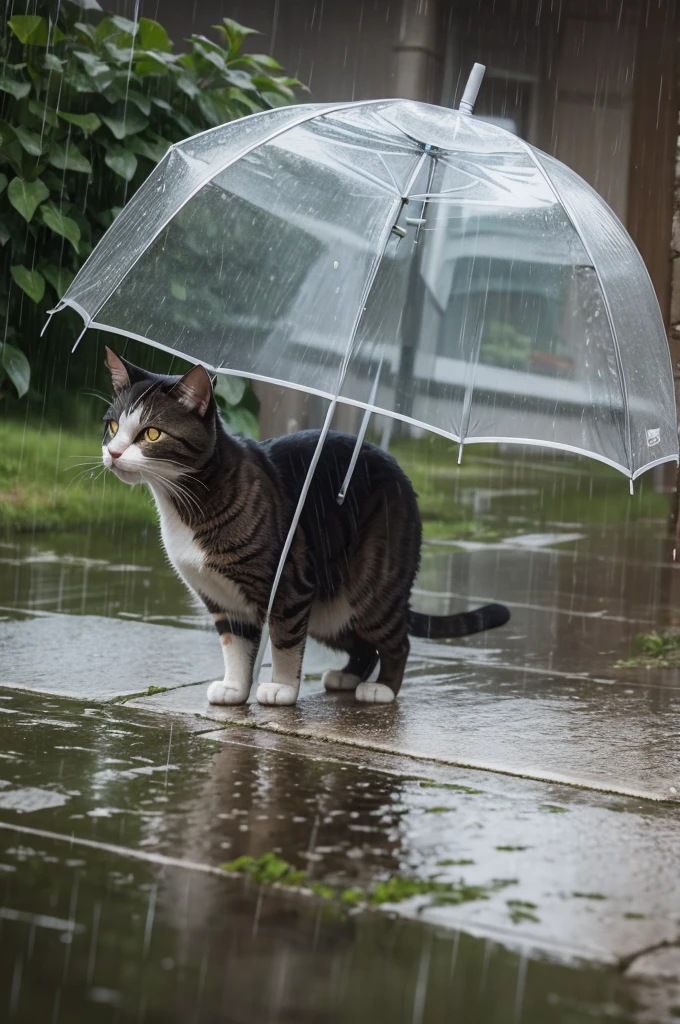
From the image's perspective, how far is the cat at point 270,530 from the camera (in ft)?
11.5

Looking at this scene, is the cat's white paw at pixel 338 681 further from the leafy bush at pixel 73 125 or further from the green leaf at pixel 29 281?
the green leaf at pixel 29 281

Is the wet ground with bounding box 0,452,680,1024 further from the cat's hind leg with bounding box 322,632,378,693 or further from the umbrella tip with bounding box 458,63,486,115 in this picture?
the umbrella tip with bounding box 458,63,486,115

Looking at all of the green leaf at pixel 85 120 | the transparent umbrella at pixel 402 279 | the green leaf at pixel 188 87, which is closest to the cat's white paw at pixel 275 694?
the transparent umbrella at pixel 402 279

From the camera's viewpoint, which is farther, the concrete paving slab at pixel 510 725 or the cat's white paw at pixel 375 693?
the cat's white paw at pixel 375 693

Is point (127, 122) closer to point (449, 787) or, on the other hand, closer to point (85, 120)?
point (85, 120)

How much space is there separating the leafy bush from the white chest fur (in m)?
3.19

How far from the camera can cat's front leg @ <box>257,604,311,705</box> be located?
3.71 m

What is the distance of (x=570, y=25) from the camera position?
9.05m

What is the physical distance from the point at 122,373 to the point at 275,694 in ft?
3.64

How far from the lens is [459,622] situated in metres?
4.24

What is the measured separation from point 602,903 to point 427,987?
1.71 ft

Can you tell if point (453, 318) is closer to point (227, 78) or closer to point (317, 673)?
point (317, 673)

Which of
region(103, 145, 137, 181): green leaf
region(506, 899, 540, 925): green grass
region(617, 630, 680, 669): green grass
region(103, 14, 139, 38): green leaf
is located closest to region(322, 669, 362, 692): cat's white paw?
region(617, 630, 680, 669): green grass

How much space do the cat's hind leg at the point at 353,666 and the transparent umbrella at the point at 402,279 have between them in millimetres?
907
